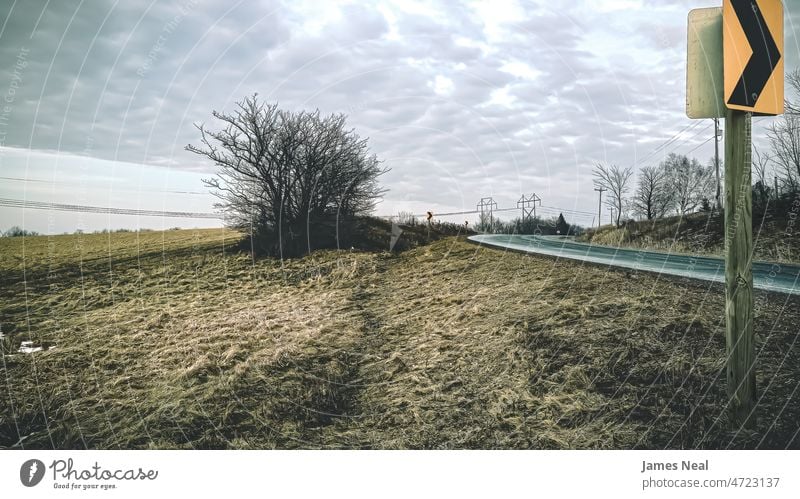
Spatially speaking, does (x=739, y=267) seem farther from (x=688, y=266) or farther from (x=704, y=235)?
(x=704, y=235)

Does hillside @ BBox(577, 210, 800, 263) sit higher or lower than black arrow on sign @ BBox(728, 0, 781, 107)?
lower

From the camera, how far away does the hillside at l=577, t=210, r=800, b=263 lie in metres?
8.46

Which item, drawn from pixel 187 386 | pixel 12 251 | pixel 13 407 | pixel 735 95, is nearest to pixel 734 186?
pixel 735 95

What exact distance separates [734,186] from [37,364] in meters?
7.21

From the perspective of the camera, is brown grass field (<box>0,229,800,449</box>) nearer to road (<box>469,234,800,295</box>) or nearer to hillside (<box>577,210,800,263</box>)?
road (<box>469,234,800,295</box>)

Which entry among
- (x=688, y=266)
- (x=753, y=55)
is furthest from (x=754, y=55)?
(x=688, y=266)

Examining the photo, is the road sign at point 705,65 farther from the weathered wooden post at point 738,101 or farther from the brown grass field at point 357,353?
the brown grass field at point 357,353

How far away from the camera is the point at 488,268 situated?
7270 millimetres

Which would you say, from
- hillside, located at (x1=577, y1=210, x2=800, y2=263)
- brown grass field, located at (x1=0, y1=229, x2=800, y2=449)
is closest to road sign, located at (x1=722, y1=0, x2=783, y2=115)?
brown grass field, located at (x1=0, y1=229, x2=800, y2=449)

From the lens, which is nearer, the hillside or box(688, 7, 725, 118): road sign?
box(688, 7, 725, 118): road sign

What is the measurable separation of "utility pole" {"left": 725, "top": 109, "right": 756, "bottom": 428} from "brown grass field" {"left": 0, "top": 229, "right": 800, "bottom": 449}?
211mm

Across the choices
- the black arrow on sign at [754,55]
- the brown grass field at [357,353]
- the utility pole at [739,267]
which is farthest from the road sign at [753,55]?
the brown grass field at [357,353]

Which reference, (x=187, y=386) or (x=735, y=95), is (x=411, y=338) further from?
(x=735, y=95)
